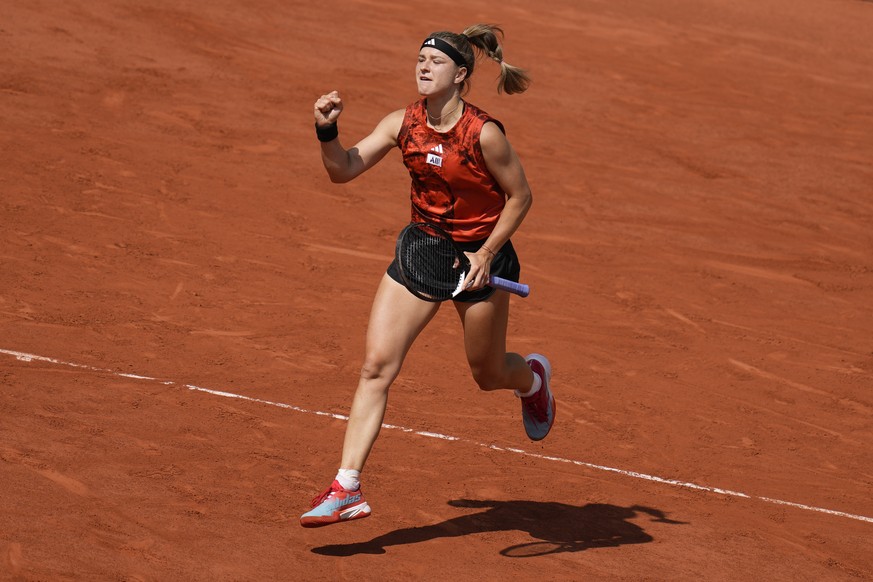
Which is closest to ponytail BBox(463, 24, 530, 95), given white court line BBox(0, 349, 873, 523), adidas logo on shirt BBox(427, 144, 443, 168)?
adidas logo on shirt BBox(427, 144, 443, 168)

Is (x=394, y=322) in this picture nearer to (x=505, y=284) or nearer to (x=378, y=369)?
(x=378, y=369)

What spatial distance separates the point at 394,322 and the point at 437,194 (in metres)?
0.67

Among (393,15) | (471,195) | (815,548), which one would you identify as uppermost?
(393,15)

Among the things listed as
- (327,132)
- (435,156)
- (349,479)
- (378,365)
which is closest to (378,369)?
(378,365)

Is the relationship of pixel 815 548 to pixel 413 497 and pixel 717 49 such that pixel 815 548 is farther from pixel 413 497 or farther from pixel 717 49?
pixel 717 49

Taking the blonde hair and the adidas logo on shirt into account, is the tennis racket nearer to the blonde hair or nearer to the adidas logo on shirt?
the adidas logo on shirt

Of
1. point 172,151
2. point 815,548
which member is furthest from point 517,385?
point 172,151

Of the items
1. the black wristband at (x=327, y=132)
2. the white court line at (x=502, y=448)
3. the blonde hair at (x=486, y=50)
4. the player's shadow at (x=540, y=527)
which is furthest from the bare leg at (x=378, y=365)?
the white court line at (x=502, y=448)

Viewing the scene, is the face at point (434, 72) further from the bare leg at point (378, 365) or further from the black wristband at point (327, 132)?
the bare leg at point (378, 365)

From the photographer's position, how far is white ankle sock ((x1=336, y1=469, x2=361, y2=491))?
569 centimetres

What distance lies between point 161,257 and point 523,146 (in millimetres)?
5121

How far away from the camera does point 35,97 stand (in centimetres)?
1280

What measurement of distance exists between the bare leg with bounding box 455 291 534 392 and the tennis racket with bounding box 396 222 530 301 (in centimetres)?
18

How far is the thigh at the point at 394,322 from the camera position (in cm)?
576
